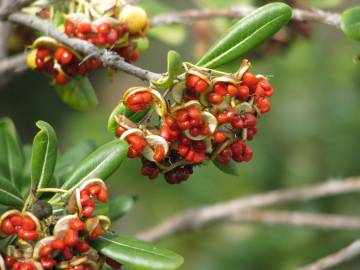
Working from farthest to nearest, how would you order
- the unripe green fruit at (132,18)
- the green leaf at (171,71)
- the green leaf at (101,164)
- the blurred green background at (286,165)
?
the blurred green background at (286,165) < the unripe green fruit at (132,18) < the green leaf at (101,164) < the green leaf at (171,71)

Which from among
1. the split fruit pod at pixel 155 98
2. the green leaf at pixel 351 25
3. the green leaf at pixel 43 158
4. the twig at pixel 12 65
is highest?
the green leaf at pixel 351 25

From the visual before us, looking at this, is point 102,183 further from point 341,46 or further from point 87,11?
point 341,46

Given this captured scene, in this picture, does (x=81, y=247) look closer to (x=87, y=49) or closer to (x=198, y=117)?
(x=198, y=117)

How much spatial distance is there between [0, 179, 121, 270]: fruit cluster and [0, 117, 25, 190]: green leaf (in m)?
0.46

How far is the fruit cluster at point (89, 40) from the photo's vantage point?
168 centimetres

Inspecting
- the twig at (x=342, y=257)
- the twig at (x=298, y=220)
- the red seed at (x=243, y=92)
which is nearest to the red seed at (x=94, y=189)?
the red seed at (x=243, y=92)

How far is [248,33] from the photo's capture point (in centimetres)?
159

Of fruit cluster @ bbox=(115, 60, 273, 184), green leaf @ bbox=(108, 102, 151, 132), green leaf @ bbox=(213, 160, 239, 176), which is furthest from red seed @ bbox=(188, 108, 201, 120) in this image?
green leaf @ bbox=(213, 160, 239, 176)

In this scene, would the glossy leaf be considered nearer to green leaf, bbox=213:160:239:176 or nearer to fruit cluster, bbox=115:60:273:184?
fruit cluster, bbox=115:60:273:184

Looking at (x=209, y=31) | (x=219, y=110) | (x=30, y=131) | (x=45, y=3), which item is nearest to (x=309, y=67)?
(x=209, y=31)

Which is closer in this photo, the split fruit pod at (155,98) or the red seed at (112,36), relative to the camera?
the split fruit pod at (155,98)

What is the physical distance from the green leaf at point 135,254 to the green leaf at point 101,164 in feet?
0.42

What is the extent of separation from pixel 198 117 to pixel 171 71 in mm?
103

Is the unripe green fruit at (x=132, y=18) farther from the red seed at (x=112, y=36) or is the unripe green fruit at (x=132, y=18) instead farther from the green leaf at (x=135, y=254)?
the green leaf at (x=135, y=254)
